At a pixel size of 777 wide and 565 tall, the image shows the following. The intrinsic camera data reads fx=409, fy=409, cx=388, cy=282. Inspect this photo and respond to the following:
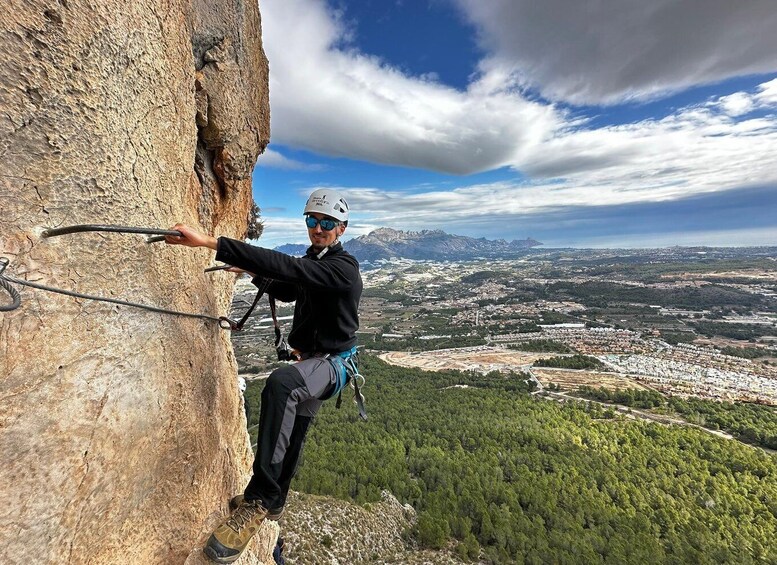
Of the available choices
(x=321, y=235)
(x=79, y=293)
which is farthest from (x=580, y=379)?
(x=79, y=293)

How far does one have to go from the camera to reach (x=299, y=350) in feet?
15.4

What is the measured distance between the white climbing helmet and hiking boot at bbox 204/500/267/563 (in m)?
2.99

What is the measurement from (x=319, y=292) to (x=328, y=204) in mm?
1034

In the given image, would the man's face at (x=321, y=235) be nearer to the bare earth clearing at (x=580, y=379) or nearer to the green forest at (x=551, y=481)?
the green forest at (x=551, y=481)

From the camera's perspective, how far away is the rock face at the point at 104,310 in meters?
2.58

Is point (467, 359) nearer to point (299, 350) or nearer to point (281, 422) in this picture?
point (299, 350)

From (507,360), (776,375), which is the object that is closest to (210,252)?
(507,360)

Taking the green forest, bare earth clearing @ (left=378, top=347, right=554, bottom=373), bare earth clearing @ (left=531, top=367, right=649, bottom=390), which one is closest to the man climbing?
the green forest

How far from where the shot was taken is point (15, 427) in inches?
98.3

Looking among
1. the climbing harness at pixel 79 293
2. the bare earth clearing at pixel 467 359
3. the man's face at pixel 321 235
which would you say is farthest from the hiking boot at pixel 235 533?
the bare earth clearing at pixel 467 359

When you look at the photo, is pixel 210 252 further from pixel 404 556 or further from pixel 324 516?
pixel 404 556

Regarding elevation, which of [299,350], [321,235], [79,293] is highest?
[321,235]

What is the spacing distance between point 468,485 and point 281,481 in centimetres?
3654

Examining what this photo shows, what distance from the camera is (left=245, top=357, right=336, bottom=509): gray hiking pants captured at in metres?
3.84
